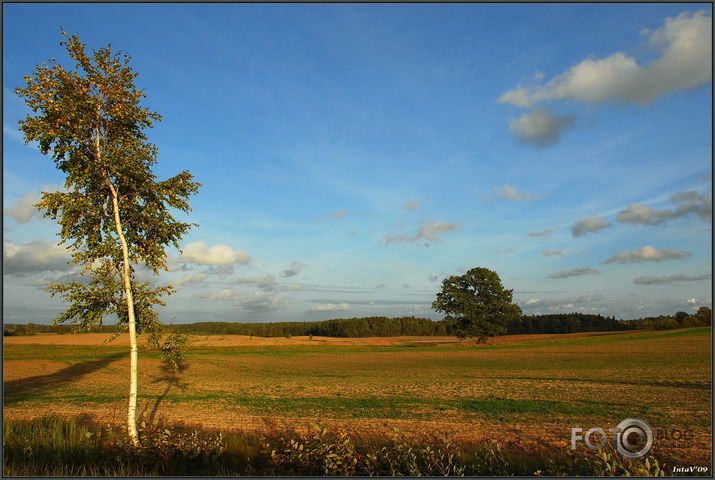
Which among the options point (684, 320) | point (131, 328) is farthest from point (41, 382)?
point (684, 320)

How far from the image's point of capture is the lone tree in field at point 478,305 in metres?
75.1

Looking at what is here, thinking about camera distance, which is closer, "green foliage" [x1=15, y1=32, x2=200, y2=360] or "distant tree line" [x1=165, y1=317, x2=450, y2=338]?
"green foliage" [x1=15, y1=32, x2=200, y2=360]

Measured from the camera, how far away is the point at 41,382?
33000 millimetres

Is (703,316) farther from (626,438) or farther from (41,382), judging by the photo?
(41,382)

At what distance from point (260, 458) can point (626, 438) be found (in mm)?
11041

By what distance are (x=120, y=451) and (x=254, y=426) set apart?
5102mm

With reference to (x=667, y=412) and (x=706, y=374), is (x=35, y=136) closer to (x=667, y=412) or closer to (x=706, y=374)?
(x=667, y=412)

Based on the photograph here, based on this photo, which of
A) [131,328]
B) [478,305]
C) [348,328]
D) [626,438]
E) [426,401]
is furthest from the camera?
[348,328]

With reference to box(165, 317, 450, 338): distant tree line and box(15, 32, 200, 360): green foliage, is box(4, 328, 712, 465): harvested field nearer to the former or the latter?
box(15, 32, 200, 360): green foliage

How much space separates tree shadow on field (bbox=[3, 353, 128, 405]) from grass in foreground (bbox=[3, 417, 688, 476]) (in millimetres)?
16287

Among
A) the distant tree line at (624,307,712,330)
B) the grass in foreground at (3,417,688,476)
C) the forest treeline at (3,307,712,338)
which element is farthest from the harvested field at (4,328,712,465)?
the forest treeline at (3,307,712,338)

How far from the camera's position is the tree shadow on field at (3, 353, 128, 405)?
26587mm

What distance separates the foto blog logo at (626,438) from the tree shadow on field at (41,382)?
2865cm

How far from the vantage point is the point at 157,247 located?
46.0 feet
